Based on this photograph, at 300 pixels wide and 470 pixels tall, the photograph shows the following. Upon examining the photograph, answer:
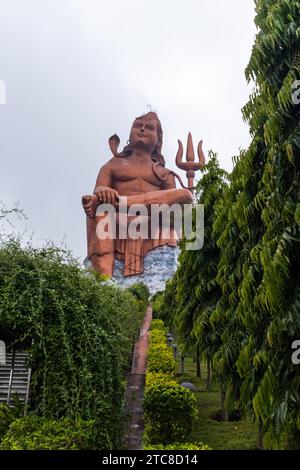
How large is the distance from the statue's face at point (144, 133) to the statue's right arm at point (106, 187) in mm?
2518

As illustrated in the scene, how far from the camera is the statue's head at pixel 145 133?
104 feet

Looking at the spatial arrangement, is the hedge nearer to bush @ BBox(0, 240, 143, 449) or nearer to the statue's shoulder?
bush @ BBox(0, 240, 143, 449)

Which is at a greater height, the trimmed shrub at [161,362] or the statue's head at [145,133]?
the statue's head at [145,133]

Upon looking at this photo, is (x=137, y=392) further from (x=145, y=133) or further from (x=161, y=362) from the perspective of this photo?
(x=145, y=133)

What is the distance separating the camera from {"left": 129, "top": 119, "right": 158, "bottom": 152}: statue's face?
3169 cm

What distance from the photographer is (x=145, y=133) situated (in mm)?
31656

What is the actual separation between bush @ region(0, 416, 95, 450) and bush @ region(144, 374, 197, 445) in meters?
1.93

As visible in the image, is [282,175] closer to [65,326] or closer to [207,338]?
[65,326]

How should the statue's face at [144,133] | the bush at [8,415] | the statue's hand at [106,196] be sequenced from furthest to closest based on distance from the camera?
the statue's face at [144,133] → the statue's hand at [106,196] → the bush at [8,415]

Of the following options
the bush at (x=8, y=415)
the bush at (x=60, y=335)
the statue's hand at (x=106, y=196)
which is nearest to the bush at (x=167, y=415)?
the bush at (x=60, y=335)

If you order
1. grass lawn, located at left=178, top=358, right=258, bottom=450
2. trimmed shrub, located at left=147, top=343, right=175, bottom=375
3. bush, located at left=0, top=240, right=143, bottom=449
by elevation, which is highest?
bush, located at left=0, top=240, right=143, bottom=449

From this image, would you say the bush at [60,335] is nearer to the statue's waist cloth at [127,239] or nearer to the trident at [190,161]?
the statue's waist cloth at [127,239]

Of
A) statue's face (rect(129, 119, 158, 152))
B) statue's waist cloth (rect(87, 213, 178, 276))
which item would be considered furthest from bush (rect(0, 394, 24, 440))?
statue's face (rect(129, 119, 158, 152))

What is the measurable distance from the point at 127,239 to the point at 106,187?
3.73 meters
